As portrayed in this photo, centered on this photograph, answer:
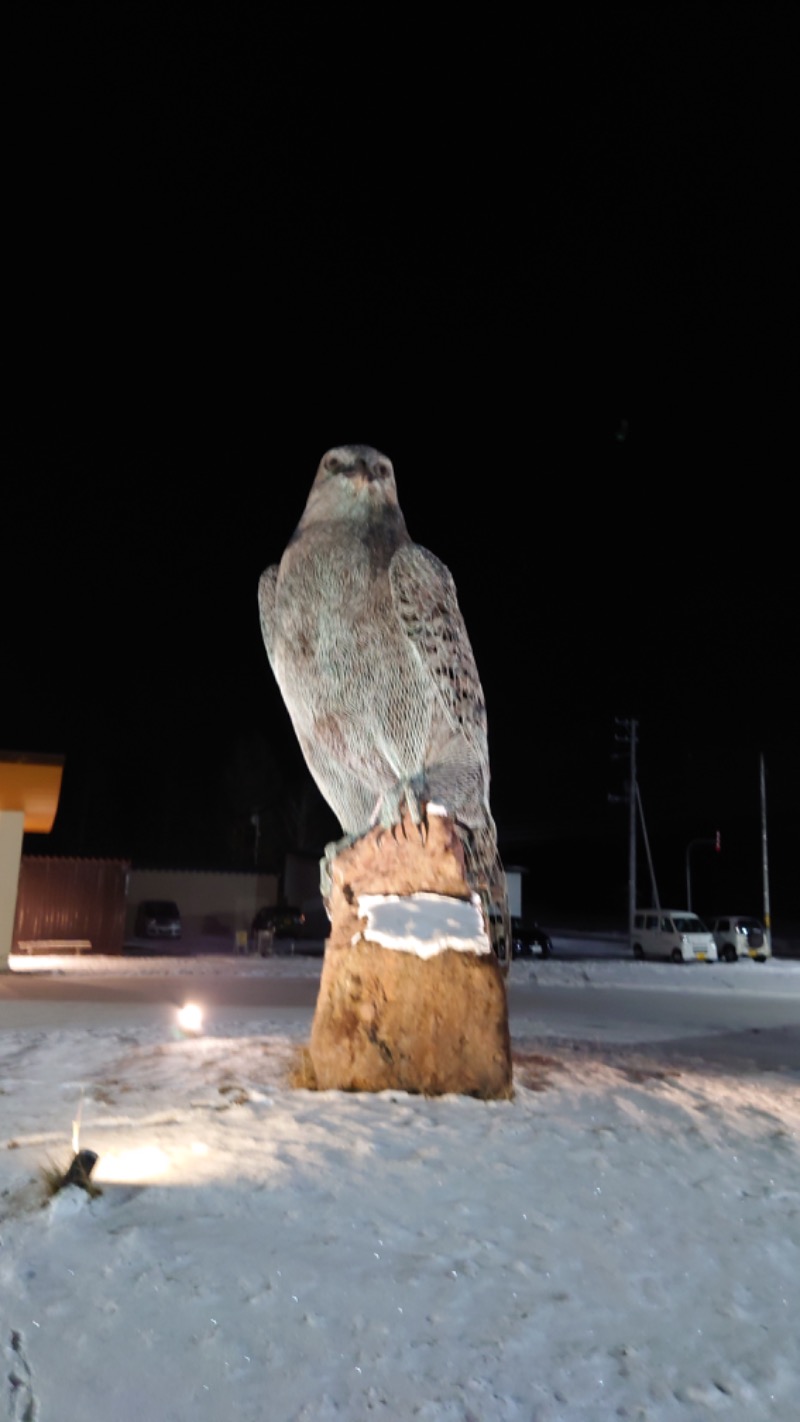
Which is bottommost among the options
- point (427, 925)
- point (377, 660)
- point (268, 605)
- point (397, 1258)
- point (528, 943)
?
point (397, 1258)

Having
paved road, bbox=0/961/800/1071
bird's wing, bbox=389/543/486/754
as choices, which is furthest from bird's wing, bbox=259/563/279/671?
paved road, bbox=0/961/800/1071

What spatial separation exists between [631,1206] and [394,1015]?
1997 millimetres

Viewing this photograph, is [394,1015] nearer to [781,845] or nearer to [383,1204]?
[383,1204]

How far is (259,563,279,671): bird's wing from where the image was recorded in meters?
6.35

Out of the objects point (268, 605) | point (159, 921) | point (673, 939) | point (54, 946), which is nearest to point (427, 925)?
point (268, 605)

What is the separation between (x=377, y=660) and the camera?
19.2 feet

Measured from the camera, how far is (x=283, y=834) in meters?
39.9

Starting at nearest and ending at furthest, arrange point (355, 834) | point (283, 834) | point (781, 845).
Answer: point (355, 834) → point (283, 834) → point (781, 845)

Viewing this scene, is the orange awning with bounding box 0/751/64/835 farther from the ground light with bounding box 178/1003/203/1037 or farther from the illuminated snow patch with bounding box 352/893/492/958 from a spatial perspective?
the illuminated snow patch with bounding box 352/893/492/958

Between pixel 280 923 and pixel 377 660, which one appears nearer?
pixel 377 660

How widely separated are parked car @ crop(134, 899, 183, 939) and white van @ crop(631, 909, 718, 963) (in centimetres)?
1291

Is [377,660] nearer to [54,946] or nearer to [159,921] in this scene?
[54,946]

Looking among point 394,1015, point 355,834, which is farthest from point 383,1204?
point 355,834

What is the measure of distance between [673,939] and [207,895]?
14.0 meters
